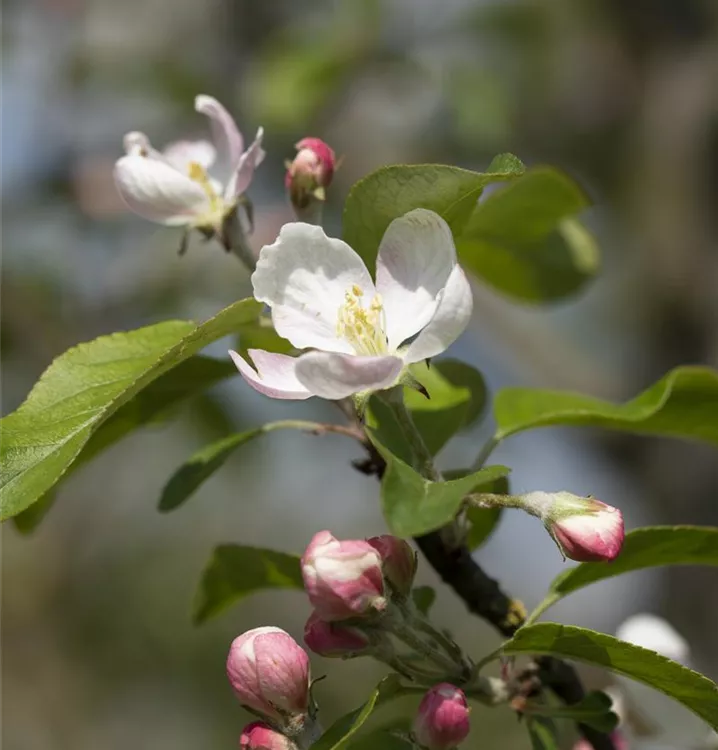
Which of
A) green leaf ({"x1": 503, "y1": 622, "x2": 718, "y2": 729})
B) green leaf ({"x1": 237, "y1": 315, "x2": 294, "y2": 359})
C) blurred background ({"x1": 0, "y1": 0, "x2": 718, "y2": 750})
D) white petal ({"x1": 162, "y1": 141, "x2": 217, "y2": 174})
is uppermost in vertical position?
white petal ({"x1": 162, "y1": 141, "x2": 217, "y2": 174})

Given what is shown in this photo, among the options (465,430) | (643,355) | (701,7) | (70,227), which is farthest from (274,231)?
(465,430)

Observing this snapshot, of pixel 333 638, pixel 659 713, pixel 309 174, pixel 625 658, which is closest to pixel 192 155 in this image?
pixel 309 174

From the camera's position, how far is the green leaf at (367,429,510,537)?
542 millimetres

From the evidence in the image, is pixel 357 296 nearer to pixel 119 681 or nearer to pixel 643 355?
pixel 643 355

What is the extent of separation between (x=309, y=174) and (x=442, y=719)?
0.46m

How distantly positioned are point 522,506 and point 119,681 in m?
4.52

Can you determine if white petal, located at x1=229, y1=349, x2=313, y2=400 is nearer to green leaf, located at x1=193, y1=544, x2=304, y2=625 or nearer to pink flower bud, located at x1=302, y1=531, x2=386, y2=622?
pink flower bud, located at x1=302, y1=531, x2=386, y2=622

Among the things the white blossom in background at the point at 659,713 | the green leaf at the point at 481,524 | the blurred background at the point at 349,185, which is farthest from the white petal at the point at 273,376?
the blurred background at the point at 349,185

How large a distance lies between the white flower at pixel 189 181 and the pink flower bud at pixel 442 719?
1.55 feet

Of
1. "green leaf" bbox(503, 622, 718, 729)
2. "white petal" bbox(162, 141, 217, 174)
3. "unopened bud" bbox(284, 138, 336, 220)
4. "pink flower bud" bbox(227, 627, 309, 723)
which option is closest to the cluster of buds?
"pink flower bud" bbox(227, 627, 309, 723)

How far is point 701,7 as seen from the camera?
290 cm

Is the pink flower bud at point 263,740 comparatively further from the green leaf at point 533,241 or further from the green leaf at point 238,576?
the green leaf at point 533,241

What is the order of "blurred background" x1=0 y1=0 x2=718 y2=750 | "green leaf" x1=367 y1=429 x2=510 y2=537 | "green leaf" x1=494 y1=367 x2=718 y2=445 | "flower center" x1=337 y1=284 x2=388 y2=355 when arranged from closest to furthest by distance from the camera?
"green leaf" x1=367 y1=429 x2=510 y2=537, "flower center" x1=337 y1=284 x2=388 y2=355, "green leaf" x1=494 y1=367 x2=718 y2=445, "blurred background" x1=0 y1=0 x2=718 y2=750

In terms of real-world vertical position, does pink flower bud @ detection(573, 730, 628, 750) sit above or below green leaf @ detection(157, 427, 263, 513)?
below
